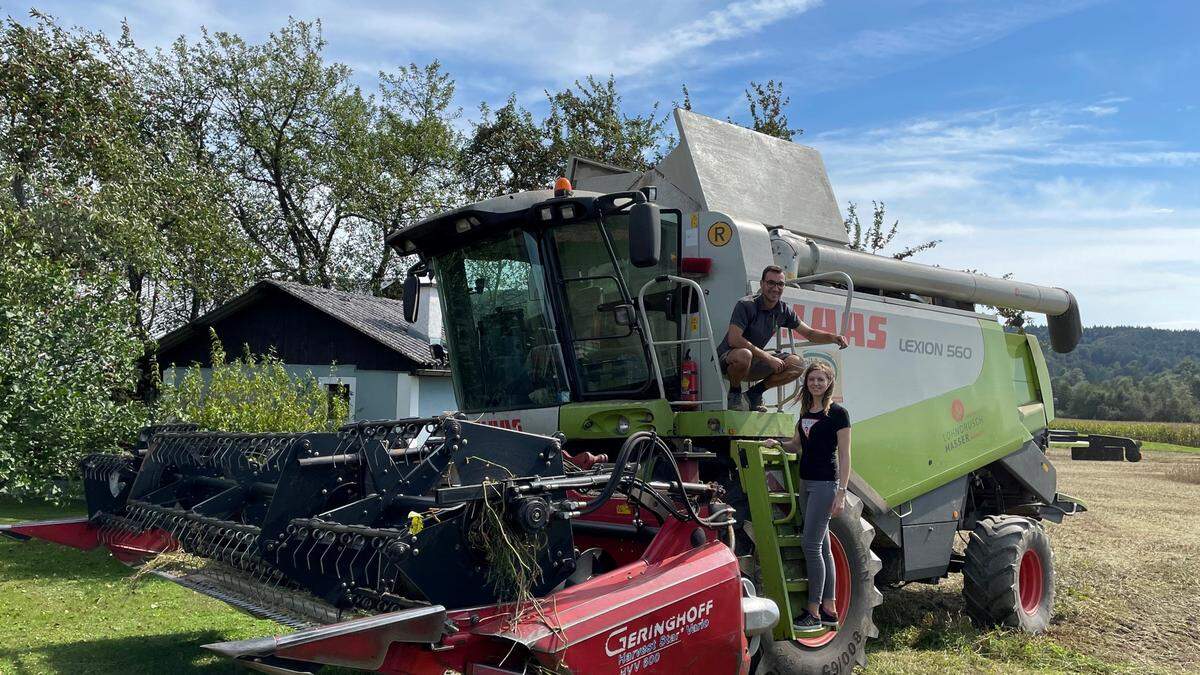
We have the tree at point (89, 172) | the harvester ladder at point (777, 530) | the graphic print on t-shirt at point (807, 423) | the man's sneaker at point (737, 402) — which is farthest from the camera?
the tree at point (89, 172)

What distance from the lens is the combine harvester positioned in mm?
3932

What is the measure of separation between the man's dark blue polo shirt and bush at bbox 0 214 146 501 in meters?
9.58

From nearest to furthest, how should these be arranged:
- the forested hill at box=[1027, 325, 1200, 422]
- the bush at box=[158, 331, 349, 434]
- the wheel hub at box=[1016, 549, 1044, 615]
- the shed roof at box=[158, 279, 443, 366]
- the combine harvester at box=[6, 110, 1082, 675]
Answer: the combine harvester at box=[6, 110, 1082, 675] → the wheel hub at box=[1016, 549, 1044, 615] → the bush at box=[158, 331, 349, 434] → the shed roof at box=[158, 279, 443, 366] → the forested hill at box=[1027, 325, 1200, 422]

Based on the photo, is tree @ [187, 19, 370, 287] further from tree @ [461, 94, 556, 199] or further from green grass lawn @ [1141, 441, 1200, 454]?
green grass lawn @ [1141, 441, 1200, 454]

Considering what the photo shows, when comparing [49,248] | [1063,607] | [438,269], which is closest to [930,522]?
[1063,607]

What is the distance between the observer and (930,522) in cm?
736

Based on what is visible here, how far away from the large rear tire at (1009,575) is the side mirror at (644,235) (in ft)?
13.4

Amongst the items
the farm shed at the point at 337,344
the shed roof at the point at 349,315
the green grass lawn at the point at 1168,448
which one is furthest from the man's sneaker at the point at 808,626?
the green grass lawn at the point at 1168,448

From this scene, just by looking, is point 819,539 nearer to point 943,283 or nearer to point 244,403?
point 943,283

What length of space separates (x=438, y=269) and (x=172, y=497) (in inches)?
90.9

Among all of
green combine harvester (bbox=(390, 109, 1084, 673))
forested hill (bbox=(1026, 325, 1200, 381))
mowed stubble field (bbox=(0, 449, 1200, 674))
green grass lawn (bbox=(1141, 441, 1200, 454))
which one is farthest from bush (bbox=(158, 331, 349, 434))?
forested hill (bbox=(1026, 325, 1200, 381))

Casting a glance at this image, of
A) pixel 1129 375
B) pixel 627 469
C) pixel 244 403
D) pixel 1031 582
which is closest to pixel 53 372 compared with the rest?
pixel 244 403

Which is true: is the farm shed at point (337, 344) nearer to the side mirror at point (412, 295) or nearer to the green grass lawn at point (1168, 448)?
the side mirror at point (412, 295)

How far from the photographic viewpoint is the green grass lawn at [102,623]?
5809 mm
